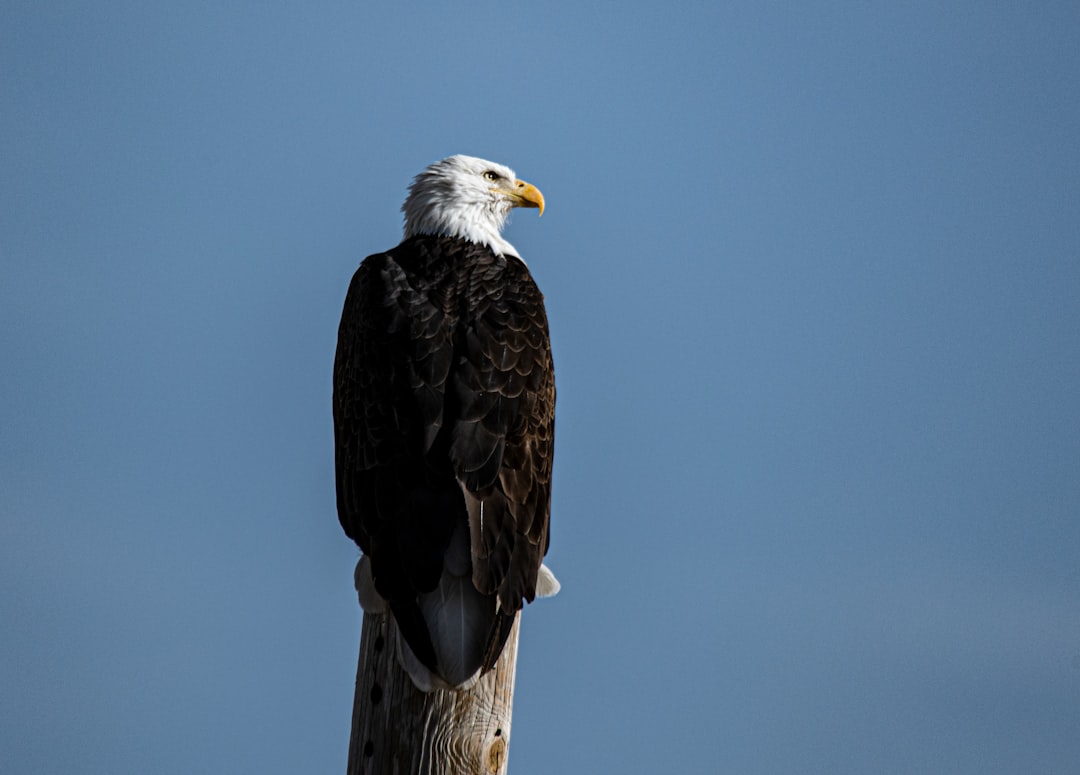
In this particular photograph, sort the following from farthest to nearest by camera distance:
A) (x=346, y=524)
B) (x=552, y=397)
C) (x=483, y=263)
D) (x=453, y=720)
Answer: (x=483, y=263) → (x=552, y=397) → (x=346, y=524) → (x=453, y=720)

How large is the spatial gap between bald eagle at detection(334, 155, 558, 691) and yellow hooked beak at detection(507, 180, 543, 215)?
3.99ft

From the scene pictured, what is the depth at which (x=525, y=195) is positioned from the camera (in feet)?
26.5

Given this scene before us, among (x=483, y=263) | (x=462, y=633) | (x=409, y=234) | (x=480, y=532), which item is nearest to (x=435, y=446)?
(x=480, y=532)

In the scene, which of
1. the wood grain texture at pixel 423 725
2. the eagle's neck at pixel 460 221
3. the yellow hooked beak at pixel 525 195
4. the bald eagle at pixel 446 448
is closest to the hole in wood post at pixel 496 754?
the wood grain texture at pixel 423 725

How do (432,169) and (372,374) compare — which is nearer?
(372,374)

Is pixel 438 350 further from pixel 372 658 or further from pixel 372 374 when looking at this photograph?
pixel 372 658

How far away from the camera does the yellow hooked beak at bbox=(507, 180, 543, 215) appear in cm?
802

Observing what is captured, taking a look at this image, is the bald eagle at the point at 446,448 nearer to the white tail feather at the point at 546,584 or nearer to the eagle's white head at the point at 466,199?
the white tail feather at the point at 546,584

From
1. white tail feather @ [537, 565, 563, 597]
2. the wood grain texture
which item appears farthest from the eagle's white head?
the wood grain texture

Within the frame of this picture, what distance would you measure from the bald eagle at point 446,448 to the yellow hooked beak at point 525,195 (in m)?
1.22

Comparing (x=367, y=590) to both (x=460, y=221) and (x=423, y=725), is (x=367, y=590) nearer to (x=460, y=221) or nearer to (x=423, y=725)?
(x=423, y=725)

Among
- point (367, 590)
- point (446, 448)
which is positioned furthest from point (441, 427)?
point (367, 590)

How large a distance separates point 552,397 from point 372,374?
862 mm

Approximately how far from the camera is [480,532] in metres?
5.21
